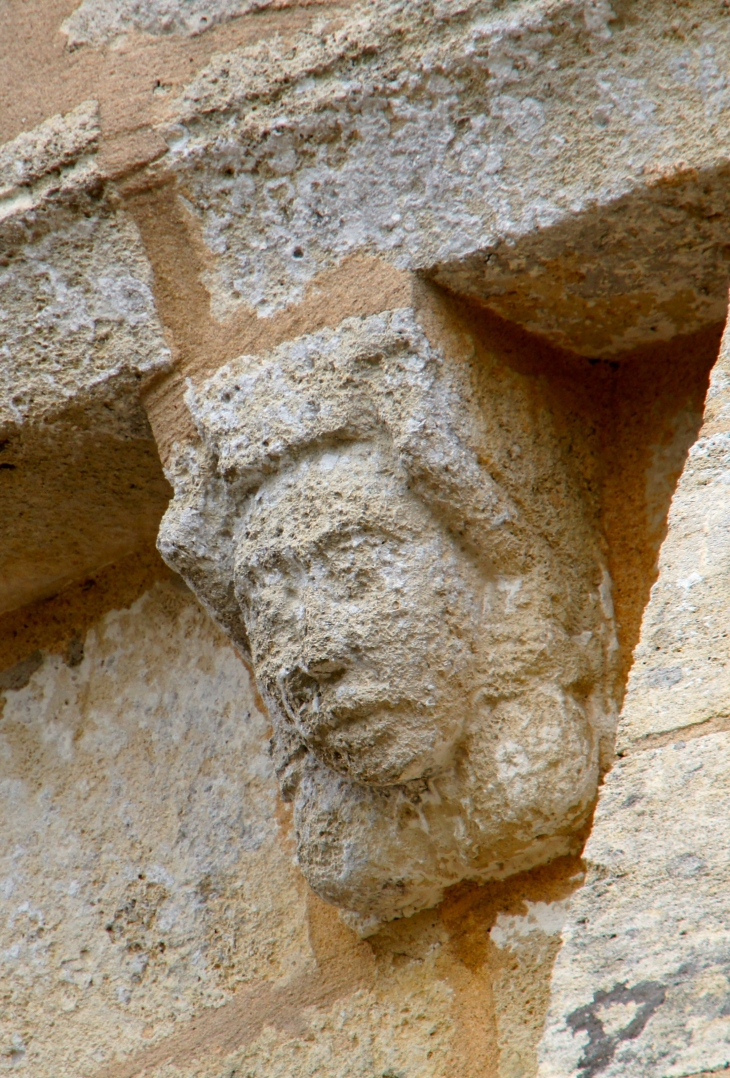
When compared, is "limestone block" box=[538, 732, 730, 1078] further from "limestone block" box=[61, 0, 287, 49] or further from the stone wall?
"limestone block" box=[61, 0, 287, 49]

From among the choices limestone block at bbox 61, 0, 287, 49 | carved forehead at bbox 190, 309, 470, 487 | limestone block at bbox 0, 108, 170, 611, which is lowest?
carved forehead at bbox 190, 309, 470, 487

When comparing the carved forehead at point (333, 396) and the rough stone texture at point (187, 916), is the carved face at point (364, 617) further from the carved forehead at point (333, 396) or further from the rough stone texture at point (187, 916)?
the rough stone texture at point (187, 916)

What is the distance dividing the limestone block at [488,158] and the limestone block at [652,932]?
0.59 m

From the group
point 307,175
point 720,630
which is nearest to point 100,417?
point 307,175

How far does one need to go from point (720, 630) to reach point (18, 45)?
1.04 m

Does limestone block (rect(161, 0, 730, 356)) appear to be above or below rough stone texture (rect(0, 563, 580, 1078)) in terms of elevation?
above

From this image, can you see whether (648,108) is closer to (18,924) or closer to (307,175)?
(307,175)

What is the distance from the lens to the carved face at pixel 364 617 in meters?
1.11

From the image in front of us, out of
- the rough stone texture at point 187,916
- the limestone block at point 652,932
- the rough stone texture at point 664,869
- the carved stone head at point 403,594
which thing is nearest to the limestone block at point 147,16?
the carved stone head at point 403,594

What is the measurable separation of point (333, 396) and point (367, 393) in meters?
0.03

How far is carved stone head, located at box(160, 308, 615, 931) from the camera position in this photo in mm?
1130

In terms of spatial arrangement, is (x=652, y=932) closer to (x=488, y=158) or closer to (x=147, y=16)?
(x=488, y=158)

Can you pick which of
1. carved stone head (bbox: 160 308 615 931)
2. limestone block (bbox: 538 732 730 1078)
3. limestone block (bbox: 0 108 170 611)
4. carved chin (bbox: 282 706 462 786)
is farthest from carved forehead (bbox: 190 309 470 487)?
limestone block (bbox: 538 732 730 1078)

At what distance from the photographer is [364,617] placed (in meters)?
1.11
